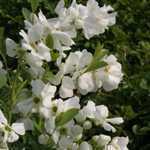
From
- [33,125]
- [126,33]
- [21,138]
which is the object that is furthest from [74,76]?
[126,33]

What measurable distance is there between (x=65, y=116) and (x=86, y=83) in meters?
0.10

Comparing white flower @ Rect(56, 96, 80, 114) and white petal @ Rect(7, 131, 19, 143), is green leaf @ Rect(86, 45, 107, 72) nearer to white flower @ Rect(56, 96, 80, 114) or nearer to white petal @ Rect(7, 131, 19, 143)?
white flower @ Rect(56, 96, 80, 114)

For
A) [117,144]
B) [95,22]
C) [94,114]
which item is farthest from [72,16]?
[117,144]

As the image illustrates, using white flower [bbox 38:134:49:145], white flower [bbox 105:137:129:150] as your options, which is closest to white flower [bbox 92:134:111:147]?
white flower [bbox 105:137:129:150]

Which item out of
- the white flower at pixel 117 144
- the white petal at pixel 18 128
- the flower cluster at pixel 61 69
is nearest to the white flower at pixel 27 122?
the flower cluster at pixel 61 69

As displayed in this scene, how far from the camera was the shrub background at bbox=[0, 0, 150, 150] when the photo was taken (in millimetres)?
2840

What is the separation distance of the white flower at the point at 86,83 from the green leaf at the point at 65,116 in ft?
0.18

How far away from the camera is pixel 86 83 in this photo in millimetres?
1601

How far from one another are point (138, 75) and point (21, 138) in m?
0.93

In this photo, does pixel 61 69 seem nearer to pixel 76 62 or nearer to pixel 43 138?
pixel 76 62

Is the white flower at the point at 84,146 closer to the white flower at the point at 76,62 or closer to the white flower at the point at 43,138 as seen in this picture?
the white flower at the point at 43,138

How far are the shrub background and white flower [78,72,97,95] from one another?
0.59 metres

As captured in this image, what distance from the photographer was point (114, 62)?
1640 mm

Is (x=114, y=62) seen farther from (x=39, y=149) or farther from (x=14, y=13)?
(x=14, y=13)
